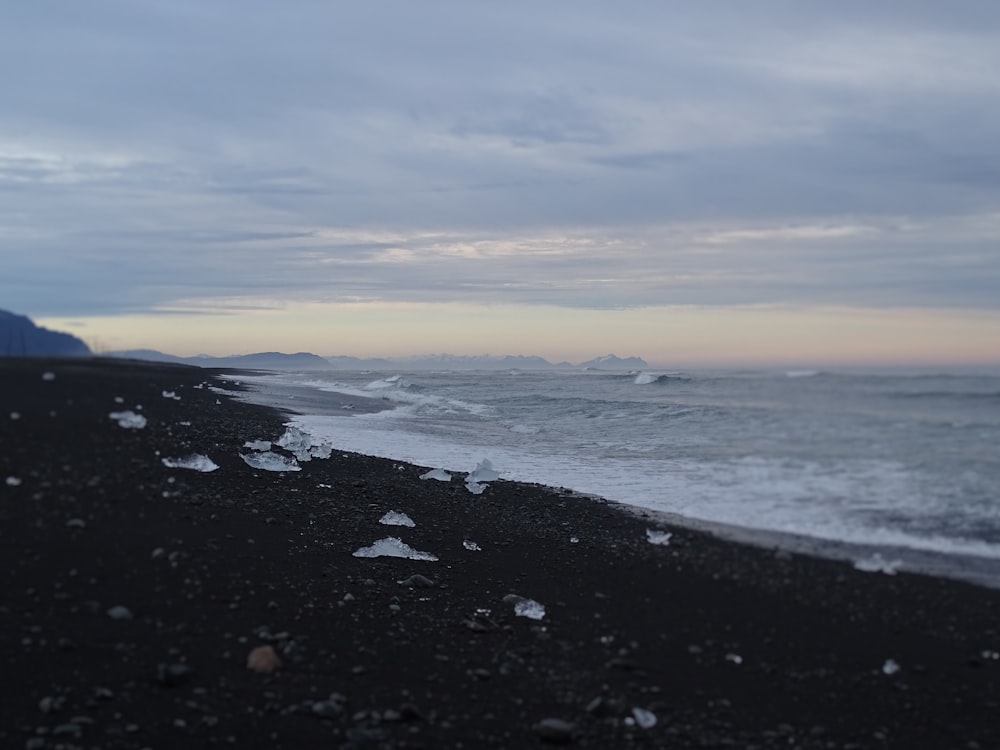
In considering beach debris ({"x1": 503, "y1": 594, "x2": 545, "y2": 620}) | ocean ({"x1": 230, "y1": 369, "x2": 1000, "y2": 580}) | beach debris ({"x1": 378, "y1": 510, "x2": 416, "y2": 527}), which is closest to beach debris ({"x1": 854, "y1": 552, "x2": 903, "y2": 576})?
ocean ({"x1": 230, "y1": 369, "x2": 1000, "y2": 580})

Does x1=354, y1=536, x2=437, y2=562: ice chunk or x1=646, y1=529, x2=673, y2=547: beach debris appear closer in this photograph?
x1=354, y1=536, x2=437, y2=562: ice chunk

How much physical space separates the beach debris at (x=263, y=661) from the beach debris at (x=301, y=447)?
292 inches

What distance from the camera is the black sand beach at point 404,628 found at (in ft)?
13.9

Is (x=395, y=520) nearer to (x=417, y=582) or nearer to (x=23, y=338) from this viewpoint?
(x=417, y=582)

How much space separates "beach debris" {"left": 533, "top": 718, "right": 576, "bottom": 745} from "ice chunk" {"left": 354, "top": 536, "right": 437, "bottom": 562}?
318cm

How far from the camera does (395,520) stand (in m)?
8.57

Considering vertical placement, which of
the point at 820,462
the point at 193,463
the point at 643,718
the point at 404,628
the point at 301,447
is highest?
the point at 820,462

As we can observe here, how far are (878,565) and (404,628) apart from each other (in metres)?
4.51

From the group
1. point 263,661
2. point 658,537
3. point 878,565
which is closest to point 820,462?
point 878,565

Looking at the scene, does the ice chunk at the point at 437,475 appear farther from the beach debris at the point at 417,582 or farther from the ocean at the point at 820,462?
the beach debris at the point at 417,582

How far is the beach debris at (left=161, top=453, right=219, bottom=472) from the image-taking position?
874 centimetres

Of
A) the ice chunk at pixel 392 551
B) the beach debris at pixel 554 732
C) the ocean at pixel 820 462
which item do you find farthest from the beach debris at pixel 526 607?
the ocean at pixel 820 462

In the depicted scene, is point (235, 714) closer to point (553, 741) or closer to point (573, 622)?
point (553, 741)

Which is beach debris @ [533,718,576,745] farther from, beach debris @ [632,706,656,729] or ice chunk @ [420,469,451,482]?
ice chunk @ [420,469,451,482]
